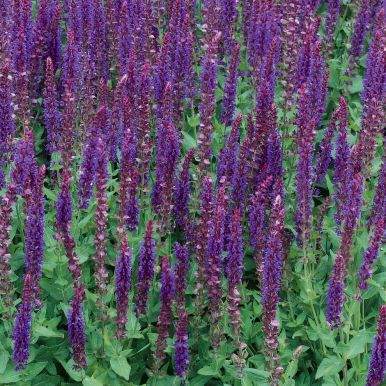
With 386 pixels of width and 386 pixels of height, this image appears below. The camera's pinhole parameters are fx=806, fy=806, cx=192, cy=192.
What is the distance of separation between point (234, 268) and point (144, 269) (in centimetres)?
61

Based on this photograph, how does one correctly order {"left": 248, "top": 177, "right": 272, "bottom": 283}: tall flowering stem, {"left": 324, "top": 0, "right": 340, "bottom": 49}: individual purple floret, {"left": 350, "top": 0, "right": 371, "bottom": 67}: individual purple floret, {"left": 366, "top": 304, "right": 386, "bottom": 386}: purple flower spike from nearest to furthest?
{"left": 366, "top": 304, "right": 386, "bottom": 386}: purple flower spike < {"left": 248, "top": 177, "right": 272, "bottom": 283}: tall flowering stem < {"left": 350, "top": 0, "right": 371, "bottom": 67}: individual purple floret < {"left": 324, "top": 0, "right": 340, "bottom": 49}: individual purple floret

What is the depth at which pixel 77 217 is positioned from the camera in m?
6.60

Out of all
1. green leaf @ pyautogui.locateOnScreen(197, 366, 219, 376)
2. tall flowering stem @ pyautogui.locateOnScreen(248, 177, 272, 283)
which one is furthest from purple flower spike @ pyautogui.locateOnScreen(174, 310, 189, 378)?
tall flowering stem @ pyautogui.locateOnScreen(248, 177, 272, 283)

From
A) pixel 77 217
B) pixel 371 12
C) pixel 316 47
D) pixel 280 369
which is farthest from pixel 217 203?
Answer: pixel 371 12

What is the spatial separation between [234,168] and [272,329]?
148 centimetres

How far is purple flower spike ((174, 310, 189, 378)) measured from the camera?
5328 millimetres

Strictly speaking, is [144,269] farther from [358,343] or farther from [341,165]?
[341,165]

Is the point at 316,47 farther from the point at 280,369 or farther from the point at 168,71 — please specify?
the point at 280,369

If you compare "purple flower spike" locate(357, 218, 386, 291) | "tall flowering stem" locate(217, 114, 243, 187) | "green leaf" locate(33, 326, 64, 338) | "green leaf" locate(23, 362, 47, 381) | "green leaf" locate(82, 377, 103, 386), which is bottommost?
"green leaf" locate(23, 362, 47, 381)

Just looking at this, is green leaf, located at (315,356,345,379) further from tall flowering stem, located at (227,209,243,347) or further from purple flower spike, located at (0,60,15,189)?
purple flower spike, located at (0,60,15,189)

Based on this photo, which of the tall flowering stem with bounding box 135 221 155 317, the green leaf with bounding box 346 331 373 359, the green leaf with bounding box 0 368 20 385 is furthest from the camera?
the green leaf with bounding box 346 331 373 359

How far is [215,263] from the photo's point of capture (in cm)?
540

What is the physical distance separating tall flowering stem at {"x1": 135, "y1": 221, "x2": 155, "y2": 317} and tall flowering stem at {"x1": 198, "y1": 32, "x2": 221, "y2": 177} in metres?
1.19

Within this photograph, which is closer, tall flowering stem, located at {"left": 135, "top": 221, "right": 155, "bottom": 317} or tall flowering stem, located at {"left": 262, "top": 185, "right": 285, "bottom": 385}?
tall flowering stem, located at {"left": 262, "top": 185, "right": 285, "bottom": 385}
